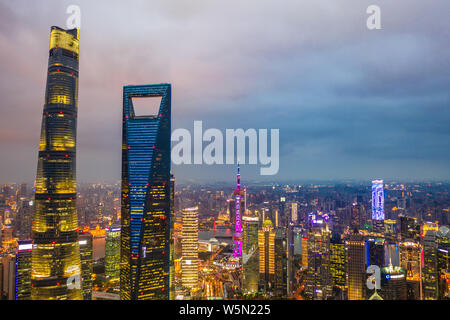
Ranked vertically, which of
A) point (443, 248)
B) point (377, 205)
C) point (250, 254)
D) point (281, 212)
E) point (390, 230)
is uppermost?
point (377, 205)

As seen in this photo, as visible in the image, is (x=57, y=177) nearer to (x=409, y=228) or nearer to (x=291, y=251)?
(x=291, y=251)

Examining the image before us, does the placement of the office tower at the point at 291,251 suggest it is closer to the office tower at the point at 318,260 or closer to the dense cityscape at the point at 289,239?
the dense cityscape at the point at 289,239

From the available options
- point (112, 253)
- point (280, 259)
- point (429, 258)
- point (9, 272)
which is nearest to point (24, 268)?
point (9, 272)

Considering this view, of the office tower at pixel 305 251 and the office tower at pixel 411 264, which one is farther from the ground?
the office tower at pixel 411 264

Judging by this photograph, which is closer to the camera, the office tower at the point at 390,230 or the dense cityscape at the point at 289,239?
the dense cityscape at the point at 289,239

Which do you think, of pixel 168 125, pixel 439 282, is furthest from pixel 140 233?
pixel 439 282

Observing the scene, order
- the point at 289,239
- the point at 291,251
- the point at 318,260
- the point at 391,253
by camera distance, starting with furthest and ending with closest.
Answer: the point at 291,251
the point at 289,239
the point at 318,260
the point at 391,253

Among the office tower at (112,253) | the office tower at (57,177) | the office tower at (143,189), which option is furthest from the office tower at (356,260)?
the office tower at (57,177)
